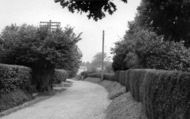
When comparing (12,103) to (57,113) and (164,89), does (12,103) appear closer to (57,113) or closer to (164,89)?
(57,113)

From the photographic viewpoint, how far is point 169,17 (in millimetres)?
5938

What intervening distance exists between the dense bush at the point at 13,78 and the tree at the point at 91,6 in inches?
443

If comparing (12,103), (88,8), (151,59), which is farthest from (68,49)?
(88,8)

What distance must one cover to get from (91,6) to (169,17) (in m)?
1.58

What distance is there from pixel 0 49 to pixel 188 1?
73.4ft

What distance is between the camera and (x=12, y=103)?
16.9 m

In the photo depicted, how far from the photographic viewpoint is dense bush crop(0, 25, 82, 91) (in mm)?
25234

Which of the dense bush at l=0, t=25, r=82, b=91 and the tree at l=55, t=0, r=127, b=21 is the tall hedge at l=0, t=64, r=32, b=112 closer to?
the dense bush at l=0, t=25, r=82, b=91

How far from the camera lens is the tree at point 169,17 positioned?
5.73 meters

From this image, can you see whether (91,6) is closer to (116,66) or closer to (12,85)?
(12,85)

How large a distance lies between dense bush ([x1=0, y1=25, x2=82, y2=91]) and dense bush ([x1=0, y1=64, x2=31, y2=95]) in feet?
12.1

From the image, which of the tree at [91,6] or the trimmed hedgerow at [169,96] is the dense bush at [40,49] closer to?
the trimmed hedgerow at [169,96]

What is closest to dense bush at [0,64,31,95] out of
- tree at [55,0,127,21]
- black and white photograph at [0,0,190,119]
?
black and white photograph at [0,0,190,119]

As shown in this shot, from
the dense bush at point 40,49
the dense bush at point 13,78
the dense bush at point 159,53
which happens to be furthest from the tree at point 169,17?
the dense bush at point 40,49
